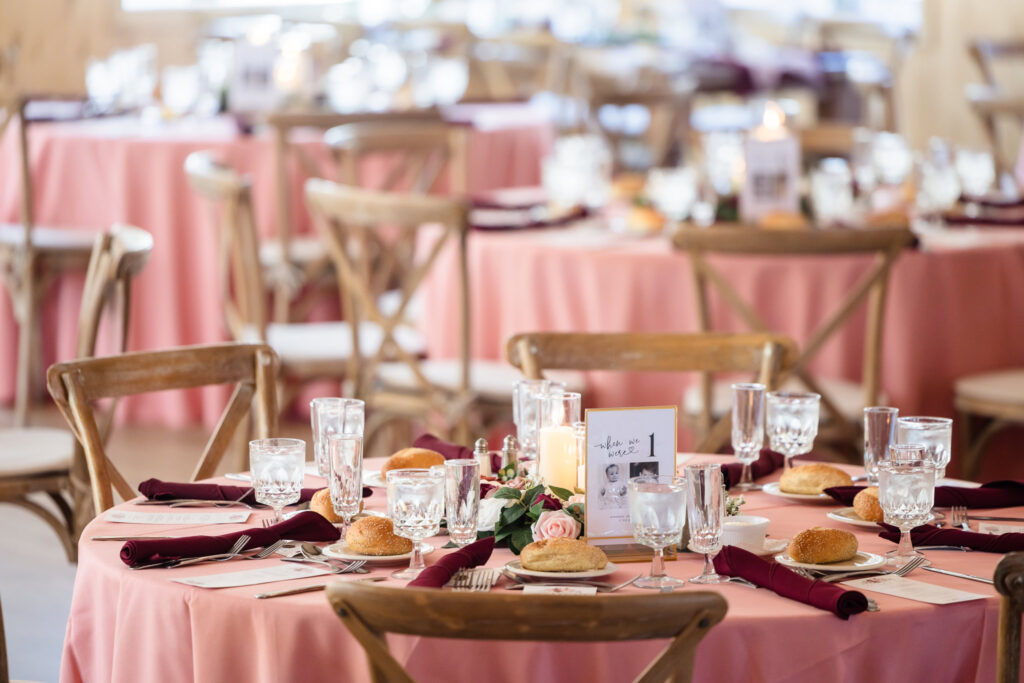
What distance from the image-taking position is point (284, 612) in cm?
171

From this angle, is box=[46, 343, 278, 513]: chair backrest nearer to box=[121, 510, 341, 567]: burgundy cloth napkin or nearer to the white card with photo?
box=[121, 510, 341, 567]: burgundy cloth napkin

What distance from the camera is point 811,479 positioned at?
2.31 m

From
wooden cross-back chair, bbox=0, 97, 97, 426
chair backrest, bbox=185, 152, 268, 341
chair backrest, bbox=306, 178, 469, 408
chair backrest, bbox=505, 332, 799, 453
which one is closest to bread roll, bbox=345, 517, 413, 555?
chair backrest, bbox=505, 332, 799, 453

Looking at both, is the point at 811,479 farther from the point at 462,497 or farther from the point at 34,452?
the point at 34,452

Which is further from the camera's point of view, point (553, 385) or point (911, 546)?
point (553, 385)

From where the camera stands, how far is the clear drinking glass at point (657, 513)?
1.77 metres

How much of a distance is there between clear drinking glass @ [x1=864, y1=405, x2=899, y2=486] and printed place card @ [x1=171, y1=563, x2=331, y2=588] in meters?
0.87

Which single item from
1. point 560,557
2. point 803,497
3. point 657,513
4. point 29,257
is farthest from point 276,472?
point 29,257

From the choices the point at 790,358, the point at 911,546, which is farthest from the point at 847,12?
the point at 911,546

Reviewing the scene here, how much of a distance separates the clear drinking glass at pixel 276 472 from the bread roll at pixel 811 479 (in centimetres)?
76

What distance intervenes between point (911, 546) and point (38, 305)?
4.61 metres

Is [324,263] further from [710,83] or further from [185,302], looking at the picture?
[710,83]

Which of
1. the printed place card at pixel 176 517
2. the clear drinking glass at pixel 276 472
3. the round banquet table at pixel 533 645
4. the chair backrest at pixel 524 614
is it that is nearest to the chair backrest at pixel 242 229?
the printed place card at pixel 176 517

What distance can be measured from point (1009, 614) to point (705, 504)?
0.37m
